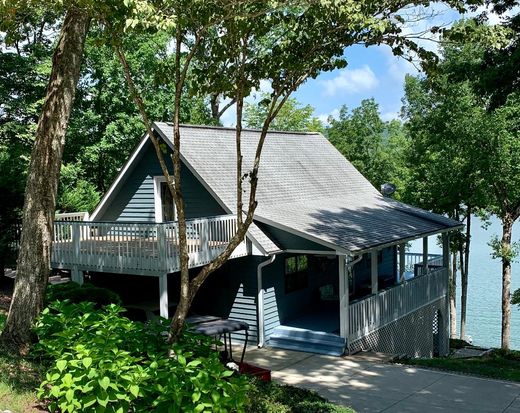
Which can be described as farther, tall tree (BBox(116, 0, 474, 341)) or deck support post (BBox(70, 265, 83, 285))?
deck support post (BBox(70, 265, 83, 285))

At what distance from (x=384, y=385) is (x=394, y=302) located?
21.1ft

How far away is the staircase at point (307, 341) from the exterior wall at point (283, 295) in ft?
1.13

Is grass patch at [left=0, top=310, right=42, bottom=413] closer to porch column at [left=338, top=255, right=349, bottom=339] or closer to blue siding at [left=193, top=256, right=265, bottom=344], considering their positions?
blue siding at [left=193, top=256, right=265, bottom=344]

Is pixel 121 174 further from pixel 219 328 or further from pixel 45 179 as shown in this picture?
pixel 45 179

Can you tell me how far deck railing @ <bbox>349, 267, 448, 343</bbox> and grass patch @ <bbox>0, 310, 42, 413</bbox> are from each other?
8.85m

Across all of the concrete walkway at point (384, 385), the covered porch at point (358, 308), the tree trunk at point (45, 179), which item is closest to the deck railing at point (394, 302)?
the covered porch at point (358, 308)

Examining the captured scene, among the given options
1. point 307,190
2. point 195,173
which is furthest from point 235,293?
point 307,190

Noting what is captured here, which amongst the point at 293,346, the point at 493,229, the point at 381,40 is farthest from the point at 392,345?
the point at 493,229

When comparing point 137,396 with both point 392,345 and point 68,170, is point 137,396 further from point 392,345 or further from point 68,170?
point 68,170

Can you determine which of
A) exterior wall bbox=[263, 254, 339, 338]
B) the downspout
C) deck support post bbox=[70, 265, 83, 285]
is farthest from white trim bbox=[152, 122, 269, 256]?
deck support post bbox=[70, 265, 83, 285]

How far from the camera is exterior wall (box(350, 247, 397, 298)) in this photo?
20.8 metres

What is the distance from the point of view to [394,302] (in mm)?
17859

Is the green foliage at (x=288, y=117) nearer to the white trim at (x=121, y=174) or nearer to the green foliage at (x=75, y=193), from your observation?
the green foliage at (x=75, y=193)

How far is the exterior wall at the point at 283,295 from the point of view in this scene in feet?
52.8
